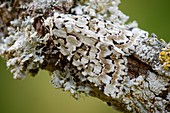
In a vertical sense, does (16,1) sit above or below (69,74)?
above

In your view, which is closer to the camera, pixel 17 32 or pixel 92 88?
pixel 92 88

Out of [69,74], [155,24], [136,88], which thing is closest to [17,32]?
[69,74]

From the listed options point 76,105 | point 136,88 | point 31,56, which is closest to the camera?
point 136,88

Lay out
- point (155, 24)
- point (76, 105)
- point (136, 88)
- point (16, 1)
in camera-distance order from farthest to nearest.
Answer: point (76, 105), point (155, 24), point (16, 1), point (136, 88)

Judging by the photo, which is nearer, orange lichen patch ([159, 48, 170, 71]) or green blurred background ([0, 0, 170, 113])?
orange lichen patch ([159, 48, 170, 71])

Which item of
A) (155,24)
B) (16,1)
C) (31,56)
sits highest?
(155,24)

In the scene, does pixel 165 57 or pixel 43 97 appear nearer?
pixel 165 57

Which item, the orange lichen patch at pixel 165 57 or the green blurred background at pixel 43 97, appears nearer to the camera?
the orange lichen patch at pixel 165 57

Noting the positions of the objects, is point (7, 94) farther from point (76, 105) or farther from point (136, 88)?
point (136, 88)
